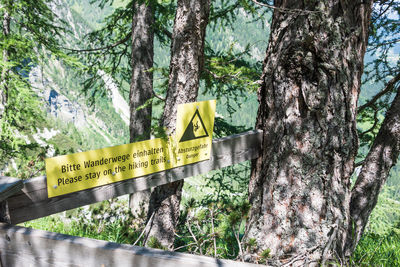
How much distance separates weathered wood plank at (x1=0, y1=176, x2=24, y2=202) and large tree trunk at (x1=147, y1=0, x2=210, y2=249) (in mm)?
1317

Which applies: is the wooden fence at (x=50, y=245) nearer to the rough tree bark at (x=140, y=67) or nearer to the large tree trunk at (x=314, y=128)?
the large tree trunk at (x=314, y=128)

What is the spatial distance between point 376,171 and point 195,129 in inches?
72.9

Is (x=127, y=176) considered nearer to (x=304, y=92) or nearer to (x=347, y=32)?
(x=304, y=92)

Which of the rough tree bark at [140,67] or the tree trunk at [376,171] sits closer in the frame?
the tree trunk at [376,171]

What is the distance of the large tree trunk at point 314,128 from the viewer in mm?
1986

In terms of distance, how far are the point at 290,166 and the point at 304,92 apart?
50cm

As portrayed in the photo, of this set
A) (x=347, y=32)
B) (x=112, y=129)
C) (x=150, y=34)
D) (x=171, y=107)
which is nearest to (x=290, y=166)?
(x=347, y=32)

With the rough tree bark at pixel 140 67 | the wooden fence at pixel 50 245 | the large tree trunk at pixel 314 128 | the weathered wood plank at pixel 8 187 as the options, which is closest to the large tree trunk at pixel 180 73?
the large tree trunk at pixel 314 128

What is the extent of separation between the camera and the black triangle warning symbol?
2.19 meters

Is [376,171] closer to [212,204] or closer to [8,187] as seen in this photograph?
[212,204]

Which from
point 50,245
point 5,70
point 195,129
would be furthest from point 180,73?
point 5,70

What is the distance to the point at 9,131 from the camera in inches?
217

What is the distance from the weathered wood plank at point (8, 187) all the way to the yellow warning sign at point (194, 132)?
992mm

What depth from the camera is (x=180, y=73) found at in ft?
8.88
